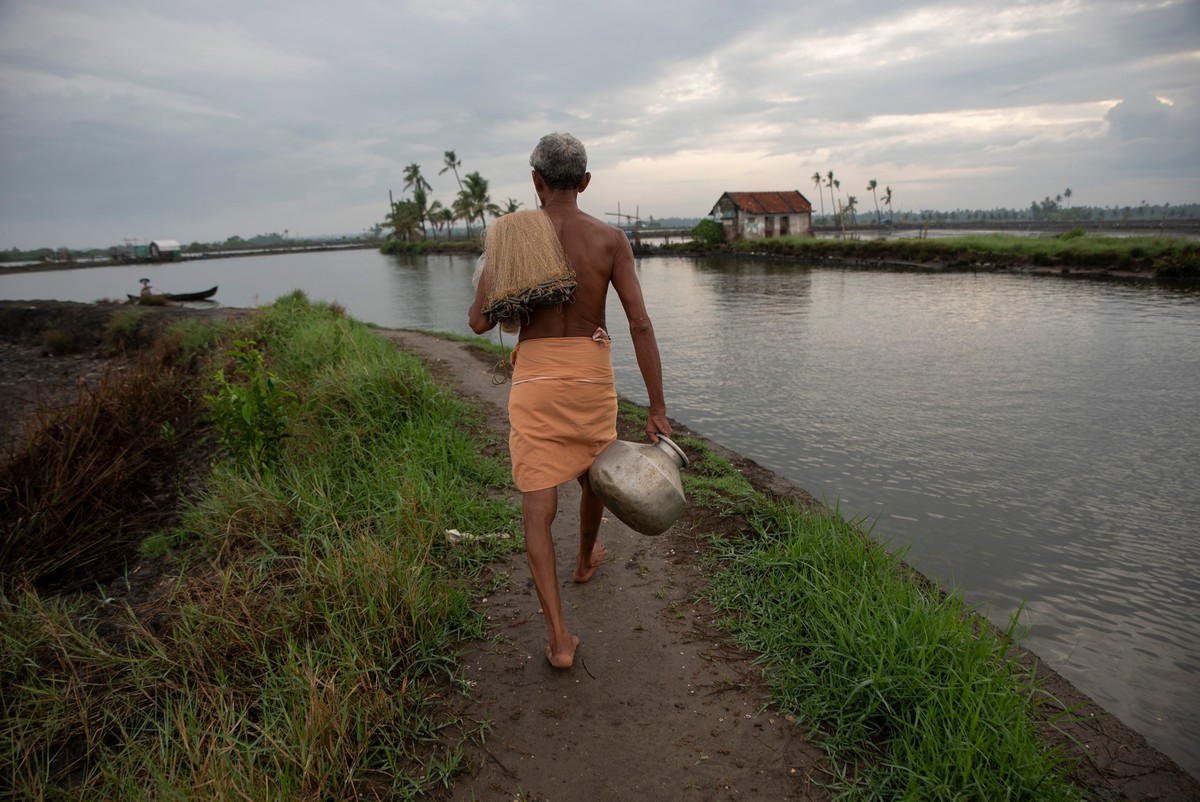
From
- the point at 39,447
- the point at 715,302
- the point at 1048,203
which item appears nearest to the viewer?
the point at 39,447

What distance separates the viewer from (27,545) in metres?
4.65

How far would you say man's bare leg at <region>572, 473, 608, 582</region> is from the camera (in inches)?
105

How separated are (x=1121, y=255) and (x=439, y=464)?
26.1 metres

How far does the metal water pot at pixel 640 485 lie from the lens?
→ 2301mm

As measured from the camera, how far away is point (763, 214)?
44938mm

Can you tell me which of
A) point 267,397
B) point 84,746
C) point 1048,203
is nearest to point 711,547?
point 84,746

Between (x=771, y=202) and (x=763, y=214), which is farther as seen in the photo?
(x=771, y=202)

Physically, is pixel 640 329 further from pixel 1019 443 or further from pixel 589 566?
pixel 1019 443

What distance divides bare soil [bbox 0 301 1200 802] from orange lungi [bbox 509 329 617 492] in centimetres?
73

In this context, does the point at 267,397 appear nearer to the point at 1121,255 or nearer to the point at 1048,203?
the point at 1121,255

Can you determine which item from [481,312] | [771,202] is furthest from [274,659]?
[771,202]

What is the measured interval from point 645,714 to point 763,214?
46417mm

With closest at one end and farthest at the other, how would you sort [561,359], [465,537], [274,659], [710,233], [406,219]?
1. [561,359]
2. [274,659]
3. [465,537]
4. [710,233]
5. [406,219]

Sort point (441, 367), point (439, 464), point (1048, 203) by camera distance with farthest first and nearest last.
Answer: point (1048, 203), point (441, 367), point (439, 464)
